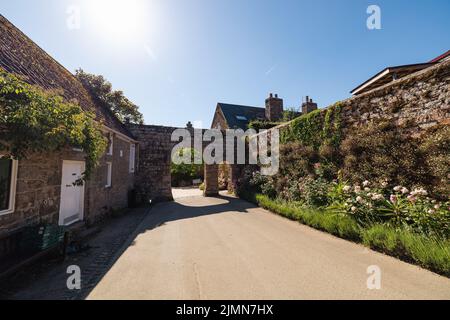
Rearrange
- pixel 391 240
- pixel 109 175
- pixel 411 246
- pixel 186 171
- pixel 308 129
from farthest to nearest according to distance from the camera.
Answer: pixel 186 171 → pixel 109 175 → pixel 308 129 → pixel 391 240 → pixel 411 246

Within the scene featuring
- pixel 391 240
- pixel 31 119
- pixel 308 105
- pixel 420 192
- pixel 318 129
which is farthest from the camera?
pixel 308 105

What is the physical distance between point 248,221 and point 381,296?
474cm

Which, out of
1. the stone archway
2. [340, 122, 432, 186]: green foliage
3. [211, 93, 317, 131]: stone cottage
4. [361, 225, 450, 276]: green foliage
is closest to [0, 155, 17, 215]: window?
[361, 225, 450, 276]: green foliage

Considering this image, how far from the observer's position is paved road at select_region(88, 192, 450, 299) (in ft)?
9.48

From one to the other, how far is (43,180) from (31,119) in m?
2.22

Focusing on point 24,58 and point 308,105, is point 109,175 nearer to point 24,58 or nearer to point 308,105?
point 24,58

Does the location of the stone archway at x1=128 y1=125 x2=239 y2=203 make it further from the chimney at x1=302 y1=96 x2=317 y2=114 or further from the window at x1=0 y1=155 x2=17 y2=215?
the chimney at x1=302 y1=96 x2=317 y2=114

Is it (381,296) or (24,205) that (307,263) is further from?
(24,205)

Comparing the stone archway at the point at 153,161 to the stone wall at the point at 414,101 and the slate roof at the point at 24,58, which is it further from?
the stone wall at the point at 414,101

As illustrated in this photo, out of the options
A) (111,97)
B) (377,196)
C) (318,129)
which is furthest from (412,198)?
(111,97)

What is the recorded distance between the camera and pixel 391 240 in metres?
3.88

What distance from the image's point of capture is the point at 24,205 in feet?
14.0

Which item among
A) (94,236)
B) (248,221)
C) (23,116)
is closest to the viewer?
(23,116)
